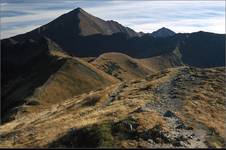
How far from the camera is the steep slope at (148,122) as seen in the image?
37.5 metres

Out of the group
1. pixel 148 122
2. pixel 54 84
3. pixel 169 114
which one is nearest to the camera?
pixel 148 122

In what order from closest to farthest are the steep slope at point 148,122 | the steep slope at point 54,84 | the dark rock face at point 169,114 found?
1. the steep slope at point 148,122
2. the dark rock face at point 169,114
3. the steep slope at point 54,84

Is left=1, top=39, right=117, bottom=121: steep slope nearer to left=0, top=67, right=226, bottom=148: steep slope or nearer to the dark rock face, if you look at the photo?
left=0, top=67, right=226, bottom=148: steep slope

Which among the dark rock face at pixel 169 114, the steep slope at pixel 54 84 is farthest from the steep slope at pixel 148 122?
the steep slope at pixel 54 84

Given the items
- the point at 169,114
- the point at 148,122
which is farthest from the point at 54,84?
the point at 148,122

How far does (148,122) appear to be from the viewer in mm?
40875

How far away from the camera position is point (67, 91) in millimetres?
132750

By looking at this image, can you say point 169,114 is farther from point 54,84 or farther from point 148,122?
point 54,84

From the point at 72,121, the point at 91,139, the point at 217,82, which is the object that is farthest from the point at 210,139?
the point at 217,82

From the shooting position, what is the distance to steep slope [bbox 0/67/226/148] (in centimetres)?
3747

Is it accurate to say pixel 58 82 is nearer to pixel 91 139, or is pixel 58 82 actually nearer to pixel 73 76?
pixel 73 76

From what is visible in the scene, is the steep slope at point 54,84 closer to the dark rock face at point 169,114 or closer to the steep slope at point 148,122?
the steep slope at point 148,122

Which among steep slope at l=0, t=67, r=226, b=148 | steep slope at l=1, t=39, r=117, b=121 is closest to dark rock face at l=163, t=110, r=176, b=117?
steep slope at l=0, t=67, r=226, b=148

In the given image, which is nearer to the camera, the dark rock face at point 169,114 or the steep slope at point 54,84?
the dark rock face at point 169,114
